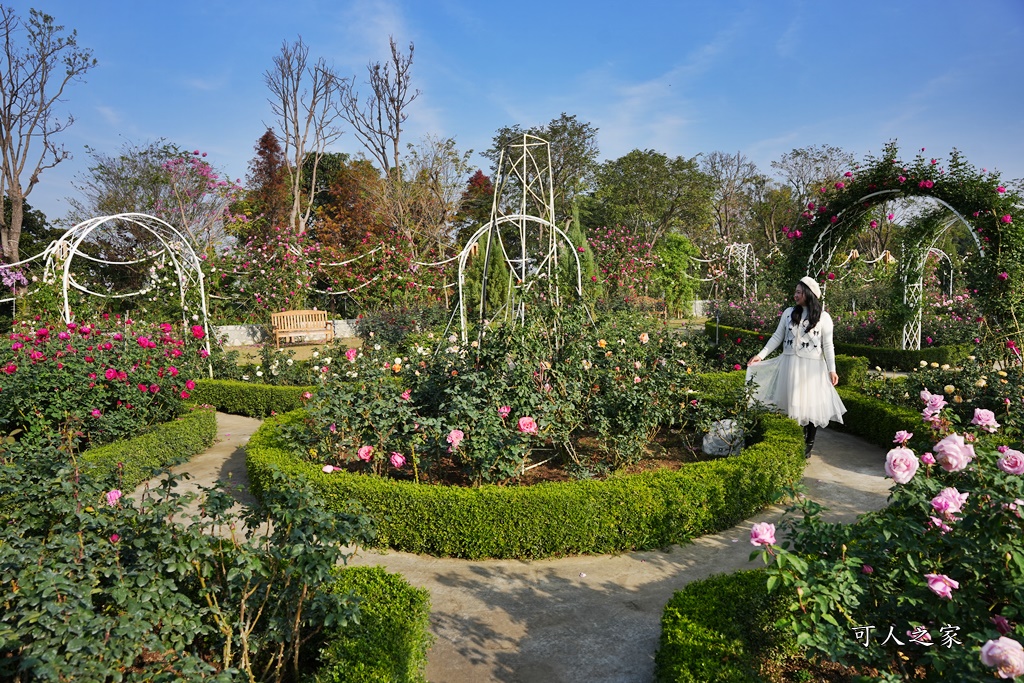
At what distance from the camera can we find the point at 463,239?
24.0m

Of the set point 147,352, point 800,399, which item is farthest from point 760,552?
point 147,352

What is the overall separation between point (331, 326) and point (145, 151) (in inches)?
448

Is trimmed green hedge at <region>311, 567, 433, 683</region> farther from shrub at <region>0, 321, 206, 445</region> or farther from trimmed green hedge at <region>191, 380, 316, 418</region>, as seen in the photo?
trimmed green hedge at <region>191, 380, 316, 418</region>

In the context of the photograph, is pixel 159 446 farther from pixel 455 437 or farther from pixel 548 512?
pixel 548 512

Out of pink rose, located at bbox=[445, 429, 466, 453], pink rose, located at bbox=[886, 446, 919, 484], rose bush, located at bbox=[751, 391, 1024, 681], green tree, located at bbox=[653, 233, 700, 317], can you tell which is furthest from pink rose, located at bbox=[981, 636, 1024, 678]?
green tree, located at bbox=[653, 233, 700, 317]

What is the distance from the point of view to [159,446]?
19.8ft

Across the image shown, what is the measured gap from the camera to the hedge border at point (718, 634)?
2418mm

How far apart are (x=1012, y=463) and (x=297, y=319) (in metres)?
15.3

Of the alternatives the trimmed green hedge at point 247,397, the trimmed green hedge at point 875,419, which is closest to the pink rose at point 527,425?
the trimmed green hedge at point 875,419

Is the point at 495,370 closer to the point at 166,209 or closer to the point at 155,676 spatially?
the point at 155,676

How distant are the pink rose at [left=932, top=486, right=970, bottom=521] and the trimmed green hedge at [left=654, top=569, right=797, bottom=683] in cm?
73

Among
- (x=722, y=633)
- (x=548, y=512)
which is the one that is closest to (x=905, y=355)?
(x=548, y=512)

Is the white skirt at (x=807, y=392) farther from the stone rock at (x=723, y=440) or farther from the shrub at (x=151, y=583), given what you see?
the shrub at (x=151, y=583)

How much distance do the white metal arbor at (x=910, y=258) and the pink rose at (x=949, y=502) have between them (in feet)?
19.2
